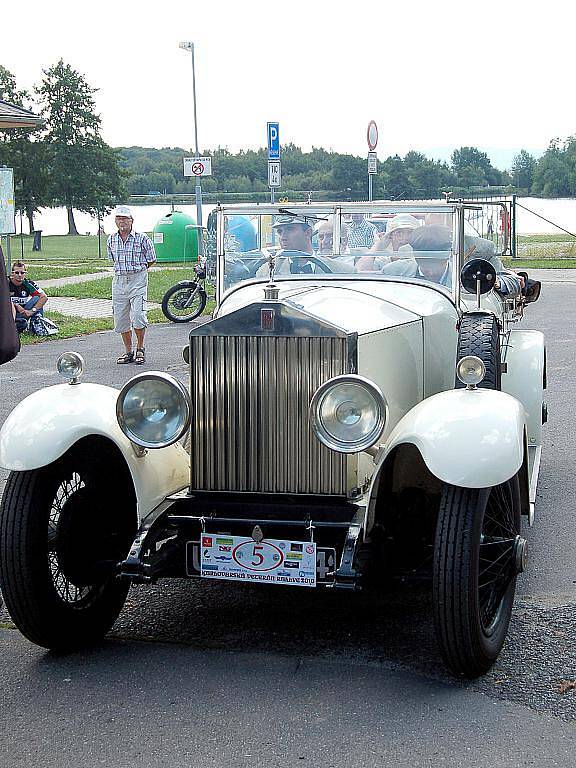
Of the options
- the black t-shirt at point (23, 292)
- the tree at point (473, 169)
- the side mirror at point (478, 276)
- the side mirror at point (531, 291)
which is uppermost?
A: the tree at point (473, 169)

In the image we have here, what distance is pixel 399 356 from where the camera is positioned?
4547mm

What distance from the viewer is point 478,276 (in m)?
4.98

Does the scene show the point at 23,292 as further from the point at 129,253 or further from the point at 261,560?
the point at 261,560

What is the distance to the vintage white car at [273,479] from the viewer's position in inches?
146

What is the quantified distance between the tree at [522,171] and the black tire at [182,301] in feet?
17.1

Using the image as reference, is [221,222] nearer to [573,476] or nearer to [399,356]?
[399,356]

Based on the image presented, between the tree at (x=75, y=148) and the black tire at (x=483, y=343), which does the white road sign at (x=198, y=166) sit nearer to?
the black tire at (x=483, y=343)

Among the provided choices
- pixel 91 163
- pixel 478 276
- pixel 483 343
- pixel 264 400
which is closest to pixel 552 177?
pixel 478 276

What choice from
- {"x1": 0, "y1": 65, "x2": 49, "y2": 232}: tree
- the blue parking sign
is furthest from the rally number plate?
{"x1": 0, "y1": 65, "x2": 49, "y2": 232}: tree

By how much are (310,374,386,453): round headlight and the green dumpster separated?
74.6 feet

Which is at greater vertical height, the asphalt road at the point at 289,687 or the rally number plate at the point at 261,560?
the rally number plate at the point at 261,560

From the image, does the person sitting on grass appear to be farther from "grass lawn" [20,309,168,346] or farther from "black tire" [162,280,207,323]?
"black tire" [162,280,207,323]

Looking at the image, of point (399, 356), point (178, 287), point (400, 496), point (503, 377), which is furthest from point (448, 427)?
point (178, 287)

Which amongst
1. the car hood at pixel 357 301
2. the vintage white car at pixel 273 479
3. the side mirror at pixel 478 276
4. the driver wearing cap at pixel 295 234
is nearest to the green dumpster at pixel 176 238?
the driver wearing cap at pixel 295 234
